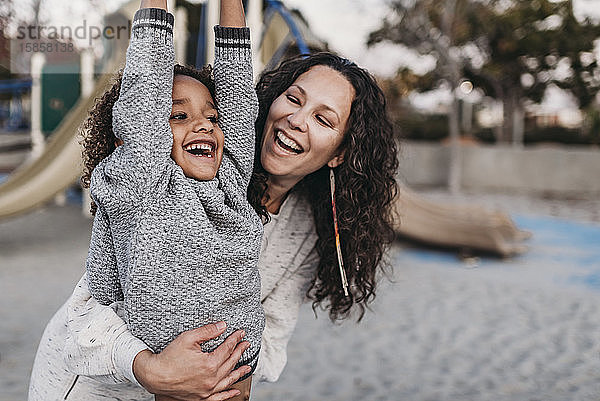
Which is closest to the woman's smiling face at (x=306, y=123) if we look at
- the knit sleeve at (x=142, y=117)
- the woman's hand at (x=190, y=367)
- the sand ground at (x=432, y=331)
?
the knit sleeve at (x=142, y=117)

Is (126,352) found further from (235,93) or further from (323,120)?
(323,120)

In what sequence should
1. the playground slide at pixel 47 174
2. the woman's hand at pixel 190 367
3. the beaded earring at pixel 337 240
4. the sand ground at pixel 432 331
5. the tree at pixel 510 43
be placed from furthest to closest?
the tree at pixel 510 43
the playground slide at pixel 47 174
the sand ground at pixel 432 331
the beaded earring at pixel 337 240
the woman's hand at pixel 190 367

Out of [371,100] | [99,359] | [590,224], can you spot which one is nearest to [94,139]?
[99,359]

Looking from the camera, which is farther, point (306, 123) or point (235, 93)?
point (306, 123)

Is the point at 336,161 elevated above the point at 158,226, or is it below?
above

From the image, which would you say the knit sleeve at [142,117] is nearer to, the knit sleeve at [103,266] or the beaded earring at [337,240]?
the knit sleeve at [103,266]

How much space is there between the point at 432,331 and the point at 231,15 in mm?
3354

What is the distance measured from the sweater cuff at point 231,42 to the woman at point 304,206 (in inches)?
9.5

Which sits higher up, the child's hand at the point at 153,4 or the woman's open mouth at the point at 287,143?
the child's hand at the point at 153,4

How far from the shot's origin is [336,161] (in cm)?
181

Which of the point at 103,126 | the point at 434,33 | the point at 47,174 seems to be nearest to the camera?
the point at 103,126

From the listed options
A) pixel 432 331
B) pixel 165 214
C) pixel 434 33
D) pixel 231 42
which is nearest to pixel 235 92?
pixel 231 42

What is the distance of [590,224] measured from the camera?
9.56 m

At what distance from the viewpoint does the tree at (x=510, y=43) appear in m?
14.7
